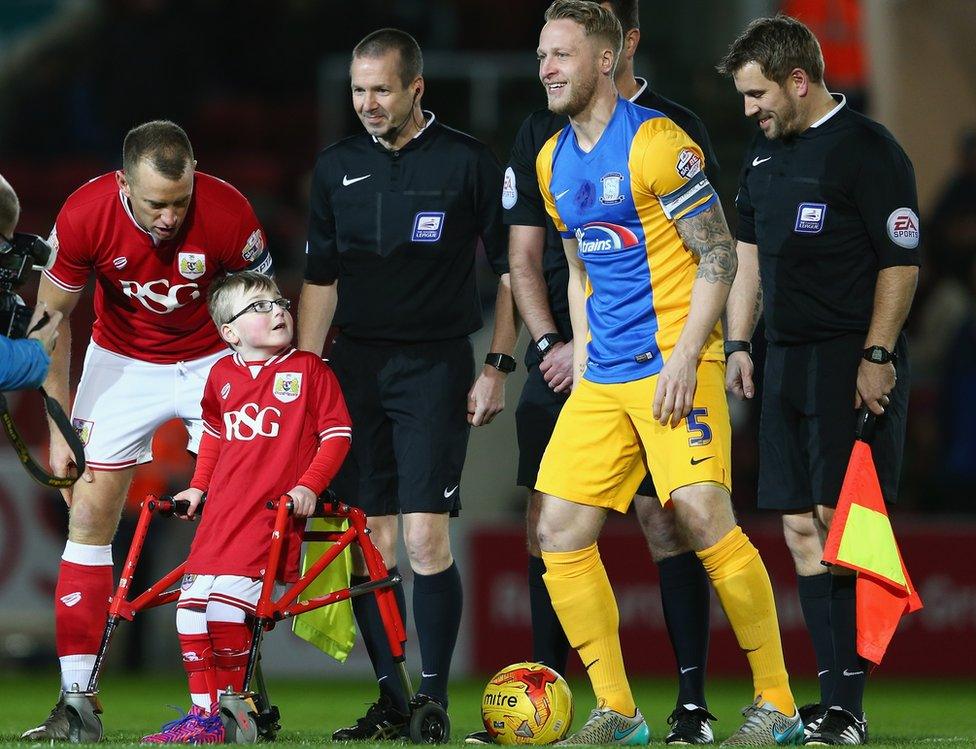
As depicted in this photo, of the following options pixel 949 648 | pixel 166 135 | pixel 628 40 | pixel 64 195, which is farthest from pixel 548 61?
pixel 64 195

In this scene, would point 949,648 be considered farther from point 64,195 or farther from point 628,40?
point 64,195

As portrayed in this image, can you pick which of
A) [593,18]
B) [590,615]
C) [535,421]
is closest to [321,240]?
[535,421]

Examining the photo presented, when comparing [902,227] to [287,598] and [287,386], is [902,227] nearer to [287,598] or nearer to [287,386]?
[287,386]

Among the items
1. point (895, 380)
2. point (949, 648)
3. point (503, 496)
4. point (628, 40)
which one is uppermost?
point (628, 40)

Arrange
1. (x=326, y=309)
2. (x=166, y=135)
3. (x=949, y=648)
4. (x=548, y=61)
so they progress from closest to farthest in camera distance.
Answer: (x=548, y=61) → (x=166, y=135) → (x=326, y=309) → (x=949, y=648)

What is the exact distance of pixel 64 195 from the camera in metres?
13.4

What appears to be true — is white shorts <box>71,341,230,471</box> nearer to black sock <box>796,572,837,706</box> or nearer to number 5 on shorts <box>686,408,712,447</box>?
number 5 on shorts <box>686,408,712,447</box>

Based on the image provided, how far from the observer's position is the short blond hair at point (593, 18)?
5383mm

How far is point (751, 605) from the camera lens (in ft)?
17.5

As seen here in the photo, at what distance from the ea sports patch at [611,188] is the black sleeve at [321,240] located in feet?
4.18

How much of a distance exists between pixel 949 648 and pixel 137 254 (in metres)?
5.90

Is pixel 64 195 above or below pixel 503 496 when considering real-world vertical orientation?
above

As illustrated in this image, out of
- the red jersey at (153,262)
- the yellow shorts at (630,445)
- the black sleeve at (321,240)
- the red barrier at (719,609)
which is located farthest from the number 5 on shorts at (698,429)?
the red barrier at (719,609)

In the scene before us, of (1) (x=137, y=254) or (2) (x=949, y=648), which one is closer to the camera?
(1) (x=137, y=254)
